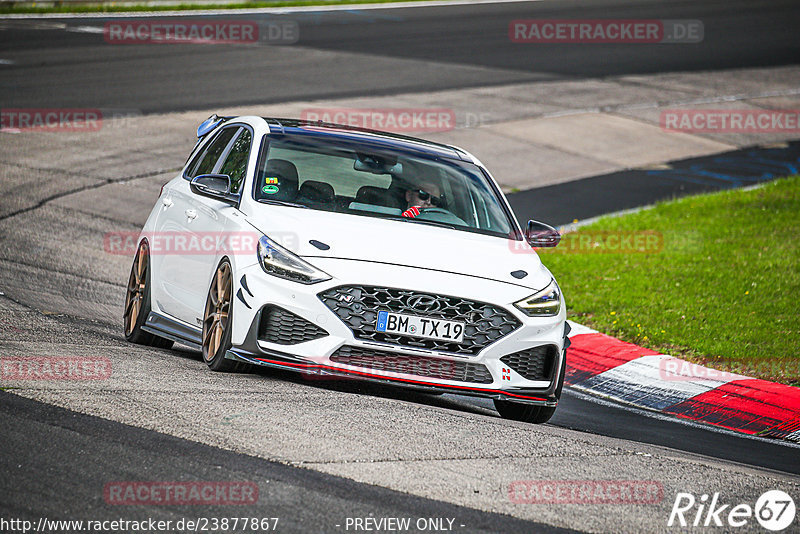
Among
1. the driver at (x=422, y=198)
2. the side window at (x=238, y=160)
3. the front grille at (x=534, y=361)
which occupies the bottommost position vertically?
the front grille at (x=534, y=361)

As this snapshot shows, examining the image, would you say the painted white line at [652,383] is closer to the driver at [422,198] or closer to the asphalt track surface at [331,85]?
the asphalt track surface at [331,85]

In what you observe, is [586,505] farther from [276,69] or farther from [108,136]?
[276,69]

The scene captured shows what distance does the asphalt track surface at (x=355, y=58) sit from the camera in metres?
21.6

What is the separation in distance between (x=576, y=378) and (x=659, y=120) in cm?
1400

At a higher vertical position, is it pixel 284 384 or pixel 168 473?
pixel 168 473

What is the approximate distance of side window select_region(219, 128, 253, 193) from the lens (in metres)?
7.79

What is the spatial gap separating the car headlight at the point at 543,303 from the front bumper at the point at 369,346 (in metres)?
0.05

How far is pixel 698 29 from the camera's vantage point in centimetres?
3406

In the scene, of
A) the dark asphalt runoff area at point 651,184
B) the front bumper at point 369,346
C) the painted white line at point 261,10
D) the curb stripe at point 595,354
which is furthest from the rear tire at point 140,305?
the painted white line at point 261,10

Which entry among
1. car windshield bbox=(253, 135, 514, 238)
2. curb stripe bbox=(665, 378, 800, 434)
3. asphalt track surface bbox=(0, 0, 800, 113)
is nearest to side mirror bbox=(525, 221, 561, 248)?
car windshield bbox=(253, 135, 514, 238)

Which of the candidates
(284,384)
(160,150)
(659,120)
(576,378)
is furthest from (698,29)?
(284,384)

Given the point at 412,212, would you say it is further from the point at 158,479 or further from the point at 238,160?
the point at 158,479

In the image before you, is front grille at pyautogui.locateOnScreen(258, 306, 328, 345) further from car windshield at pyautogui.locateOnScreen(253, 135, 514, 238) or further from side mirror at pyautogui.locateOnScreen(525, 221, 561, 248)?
side mirror at pyautogui.locateOnScreen(525, 221, 561, 248)

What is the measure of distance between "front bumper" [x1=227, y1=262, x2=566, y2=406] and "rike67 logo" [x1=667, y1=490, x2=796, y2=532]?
5.49ft
